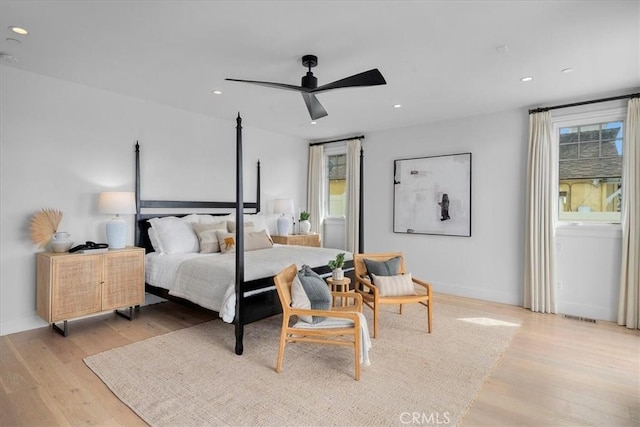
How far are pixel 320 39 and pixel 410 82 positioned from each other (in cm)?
134

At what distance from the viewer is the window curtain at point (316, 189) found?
662cm

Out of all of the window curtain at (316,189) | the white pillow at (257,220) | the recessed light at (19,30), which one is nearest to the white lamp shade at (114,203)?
the recessed light at (19,30)

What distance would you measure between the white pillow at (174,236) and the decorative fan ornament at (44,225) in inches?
37.4

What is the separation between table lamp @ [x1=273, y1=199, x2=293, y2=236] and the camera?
18.9 feet

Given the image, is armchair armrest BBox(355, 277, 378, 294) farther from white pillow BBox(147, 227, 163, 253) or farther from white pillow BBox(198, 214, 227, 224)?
white pillow BBox(147, 227, 163, 253)

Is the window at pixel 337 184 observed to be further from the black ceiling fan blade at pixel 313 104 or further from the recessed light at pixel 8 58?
the recessed light at pixel 8 58

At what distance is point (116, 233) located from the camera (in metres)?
3.79

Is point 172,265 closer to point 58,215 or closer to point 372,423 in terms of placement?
point 58,215

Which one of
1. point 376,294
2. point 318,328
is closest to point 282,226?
point 376,294

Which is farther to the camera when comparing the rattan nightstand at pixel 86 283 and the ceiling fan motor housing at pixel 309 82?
→ the rattan nightstand at pixel 86 283

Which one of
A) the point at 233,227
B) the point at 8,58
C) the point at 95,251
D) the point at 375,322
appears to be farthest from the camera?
the point at 233,227

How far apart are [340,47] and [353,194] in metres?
3.44

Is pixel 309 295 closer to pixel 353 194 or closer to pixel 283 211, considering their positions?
pixel 283 211

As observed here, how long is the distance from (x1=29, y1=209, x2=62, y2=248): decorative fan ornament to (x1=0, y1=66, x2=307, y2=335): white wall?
0.10 m
